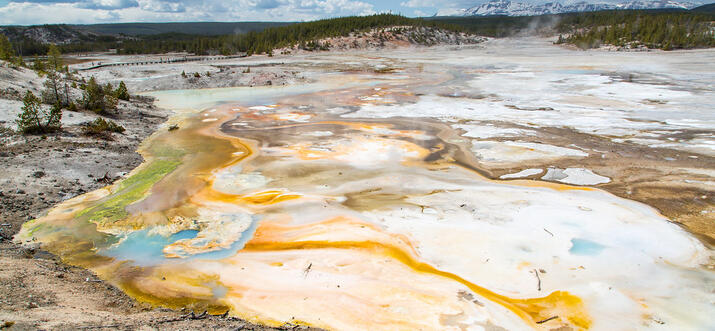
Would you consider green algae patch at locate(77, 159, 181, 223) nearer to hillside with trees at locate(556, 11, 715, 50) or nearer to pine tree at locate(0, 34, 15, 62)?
pine tree at locate(0, 34, 15, 62)

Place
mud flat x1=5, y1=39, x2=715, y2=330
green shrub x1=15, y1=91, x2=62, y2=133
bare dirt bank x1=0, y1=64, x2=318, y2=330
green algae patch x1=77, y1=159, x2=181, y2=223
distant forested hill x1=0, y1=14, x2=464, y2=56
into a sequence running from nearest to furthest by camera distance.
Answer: bare dirt bank x1=0, y1=64, x2=318, y2=330 < mud flat x1=5, y1=39, x2=715, y2=330 < green algae patch x1=77, y1=159, x2=181, y2=223 < green shrub x1=15, y1=91, x2=62, y2=133 < distant forested hill x1=0, y1=14, x2=464, y2=56

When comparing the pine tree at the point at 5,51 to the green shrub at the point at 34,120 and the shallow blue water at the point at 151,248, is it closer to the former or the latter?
the green shrub at the point at 34,120

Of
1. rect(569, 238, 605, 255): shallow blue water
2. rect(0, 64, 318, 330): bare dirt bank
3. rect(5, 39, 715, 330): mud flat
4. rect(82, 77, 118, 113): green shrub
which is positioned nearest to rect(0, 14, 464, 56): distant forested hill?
rect(82, 77, 118, 113): green shrub

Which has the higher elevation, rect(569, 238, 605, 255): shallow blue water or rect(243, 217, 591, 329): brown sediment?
rect(569, 238, 605, 255): shallow blue water

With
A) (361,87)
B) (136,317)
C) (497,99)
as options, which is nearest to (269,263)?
(136,317)

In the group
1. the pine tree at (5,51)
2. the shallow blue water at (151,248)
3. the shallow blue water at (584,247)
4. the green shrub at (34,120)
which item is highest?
the pine tree at (5,51)

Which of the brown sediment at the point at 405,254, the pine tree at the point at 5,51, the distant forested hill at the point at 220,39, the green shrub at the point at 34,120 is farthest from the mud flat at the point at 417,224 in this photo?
the distant forested hill at the point at 220,39

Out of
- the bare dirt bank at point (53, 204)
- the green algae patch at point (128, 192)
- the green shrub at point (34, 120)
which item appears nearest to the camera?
the bare dirt bank at point (53, 204)
